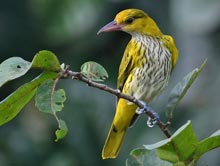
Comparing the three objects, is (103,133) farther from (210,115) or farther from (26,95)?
(26,95)

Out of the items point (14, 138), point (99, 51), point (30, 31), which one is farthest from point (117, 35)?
point (14, 138)

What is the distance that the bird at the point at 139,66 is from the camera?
3.46 m

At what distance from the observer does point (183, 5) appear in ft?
12.7

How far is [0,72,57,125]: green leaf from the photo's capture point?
1.86 m

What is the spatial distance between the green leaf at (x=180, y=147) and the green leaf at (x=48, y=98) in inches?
11.9

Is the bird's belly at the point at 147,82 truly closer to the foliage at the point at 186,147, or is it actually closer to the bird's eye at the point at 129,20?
the bird's eye at the point at 129,20

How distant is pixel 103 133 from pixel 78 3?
2.84 ft

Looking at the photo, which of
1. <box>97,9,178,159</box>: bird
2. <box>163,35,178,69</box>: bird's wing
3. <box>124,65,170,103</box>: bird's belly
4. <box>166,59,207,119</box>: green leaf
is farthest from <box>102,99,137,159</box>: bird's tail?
<box>166,59,207,119</box>: green leaf

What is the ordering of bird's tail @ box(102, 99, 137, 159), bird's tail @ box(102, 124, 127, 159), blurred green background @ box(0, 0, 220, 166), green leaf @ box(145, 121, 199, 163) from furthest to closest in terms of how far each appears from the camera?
1. blurred green background @ box(0, 0, 220, 166)
2. bird's tail @ box(102, 99, 137, 159)
3. bird's tail @ box(102, 124, 127, 159)
4. green leaf @ box(145, 121, 199, 163)

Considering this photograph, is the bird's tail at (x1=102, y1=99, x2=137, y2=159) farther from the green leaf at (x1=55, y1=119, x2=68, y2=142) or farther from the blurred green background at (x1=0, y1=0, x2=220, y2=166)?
the green leaf at (x1=55, y1=119, x2=68, y2=142)

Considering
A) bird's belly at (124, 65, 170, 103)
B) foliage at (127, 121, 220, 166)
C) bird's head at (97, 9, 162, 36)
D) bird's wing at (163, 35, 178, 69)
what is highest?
foliage at (127, 121, 220, 166)

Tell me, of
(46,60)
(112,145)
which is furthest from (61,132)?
(112,145)

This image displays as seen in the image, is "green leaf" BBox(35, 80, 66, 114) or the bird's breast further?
the bird's breast

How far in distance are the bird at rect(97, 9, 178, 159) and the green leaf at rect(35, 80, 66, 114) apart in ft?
4.54
